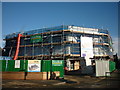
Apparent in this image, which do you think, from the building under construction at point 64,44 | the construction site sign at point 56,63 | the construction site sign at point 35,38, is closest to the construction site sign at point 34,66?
the construction site sign at point 56,63

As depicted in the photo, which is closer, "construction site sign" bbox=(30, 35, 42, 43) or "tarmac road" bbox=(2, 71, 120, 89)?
"tarmac road" bbox=(2, 71, 120, 89)

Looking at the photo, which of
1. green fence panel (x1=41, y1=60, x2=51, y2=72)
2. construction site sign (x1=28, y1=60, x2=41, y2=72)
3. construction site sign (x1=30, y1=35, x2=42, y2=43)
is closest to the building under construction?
construction site sign (x1=30, y1=35, x2=42, y2=43)

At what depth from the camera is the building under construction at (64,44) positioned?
121ft

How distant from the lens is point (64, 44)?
124 feet

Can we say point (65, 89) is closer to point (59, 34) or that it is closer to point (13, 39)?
point (59, 34)

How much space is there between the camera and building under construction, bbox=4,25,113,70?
36969mm

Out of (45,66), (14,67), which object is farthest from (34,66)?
(14,67)

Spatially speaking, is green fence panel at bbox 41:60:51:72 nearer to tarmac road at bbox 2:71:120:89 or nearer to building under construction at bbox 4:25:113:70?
tarmac road at bbox 2:71:120:89

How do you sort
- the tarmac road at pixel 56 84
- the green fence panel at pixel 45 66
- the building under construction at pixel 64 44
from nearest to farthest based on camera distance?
the tarmac road at pixel 56 84, the green fence panel at pixel 45 66, the building under construction at pixel 64 44

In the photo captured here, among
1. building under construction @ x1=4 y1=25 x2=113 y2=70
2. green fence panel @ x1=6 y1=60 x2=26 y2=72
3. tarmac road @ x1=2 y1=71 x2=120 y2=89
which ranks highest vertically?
building under construction @ x1=4 y1=25 x2=113 y2=70

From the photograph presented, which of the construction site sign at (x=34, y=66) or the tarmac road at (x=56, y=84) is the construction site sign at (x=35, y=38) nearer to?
the construction site sign at (x=34, y=66)

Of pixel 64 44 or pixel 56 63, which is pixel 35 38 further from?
pixel 56 63

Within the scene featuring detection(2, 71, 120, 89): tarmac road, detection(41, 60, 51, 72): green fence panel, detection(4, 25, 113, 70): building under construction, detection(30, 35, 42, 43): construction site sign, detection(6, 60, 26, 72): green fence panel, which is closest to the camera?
detection(2, 71, 120, 89): tarmac road

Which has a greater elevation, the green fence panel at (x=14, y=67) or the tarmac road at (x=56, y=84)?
the green fence panel at (x=14, y=67)
